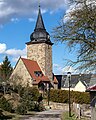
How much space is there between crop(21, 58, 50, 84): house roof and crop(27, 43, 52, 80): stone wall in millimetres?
1278

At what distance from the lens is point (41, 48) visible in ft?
225

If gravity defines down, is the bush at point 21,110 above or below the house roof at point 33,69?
below

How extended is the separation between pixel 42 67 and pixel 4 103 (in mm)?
35092

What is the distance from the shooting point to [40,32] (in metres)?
69.4

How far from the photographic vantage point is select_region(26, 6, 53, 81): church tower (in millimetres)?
68250

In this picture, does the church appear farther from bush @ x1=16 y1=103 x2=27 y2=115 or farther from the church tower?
A: bush @ x1=16 y1=103 x2=27 y2=115

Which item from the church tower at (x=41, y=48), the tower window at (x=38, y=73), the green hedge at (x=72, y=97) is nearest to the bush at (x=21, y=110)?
the green hedge at (x=72, y=97)

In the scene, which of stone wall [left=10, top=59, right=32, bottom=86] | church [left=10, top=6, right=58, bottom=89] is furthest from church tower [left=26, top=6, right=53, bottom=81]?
stone wall [left=10, top=59, right=32, bottom=86]

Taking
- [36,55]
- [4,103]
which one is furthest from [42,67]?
[4,103]

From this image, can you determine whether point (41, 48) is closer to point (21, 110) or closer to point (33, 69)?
point (33, 69)

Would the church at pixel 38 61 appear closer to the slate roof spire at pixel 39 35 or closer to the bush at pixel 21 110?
the slate roof spire at pixel 39 35

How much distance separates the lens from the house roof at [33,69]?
206ft

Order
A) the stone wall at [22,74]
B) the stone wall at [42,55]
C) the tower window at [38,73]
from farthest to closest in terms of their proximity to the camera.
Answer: the stone wall at [42,55] → the tower window at [38,73] → the stone wall at [22,74]

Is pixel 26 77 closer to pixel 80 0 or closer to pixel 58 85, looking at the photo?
pixel 58 85
